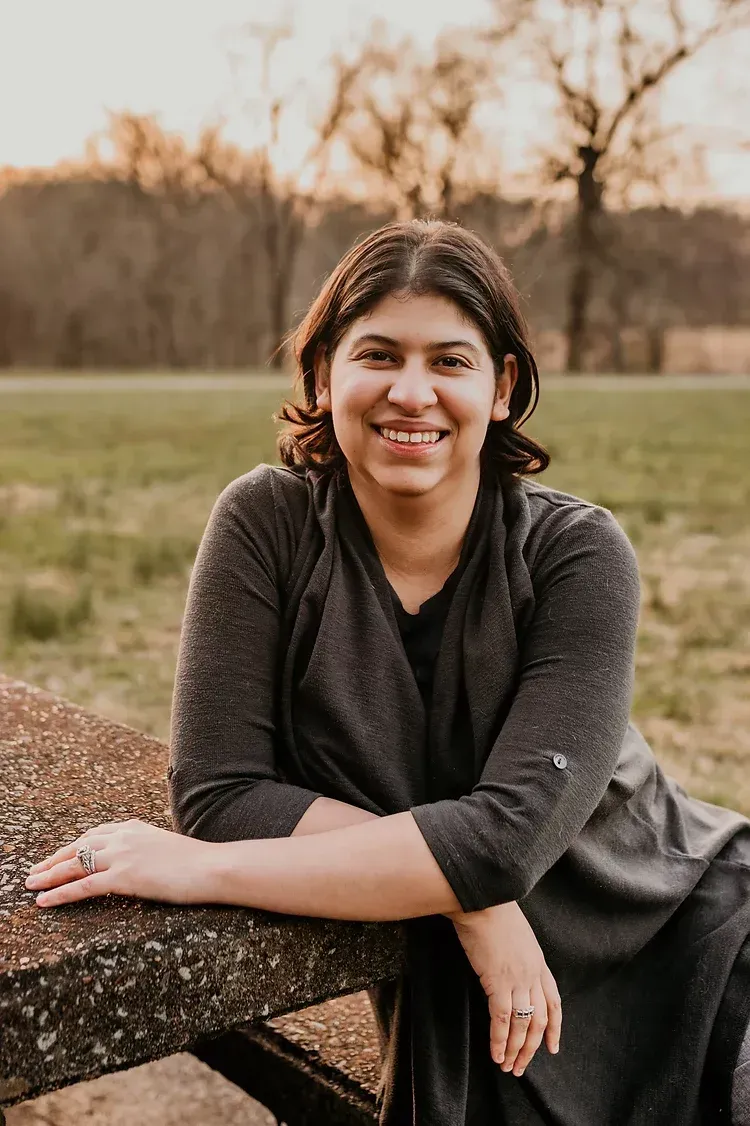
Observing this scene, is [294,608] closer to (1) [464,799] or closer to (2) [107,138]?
(1) [464,799]

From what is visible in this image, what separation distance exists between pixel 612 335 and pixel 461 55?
8.59 meters

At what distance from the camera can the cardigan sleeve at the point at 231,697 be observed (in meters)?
1.95

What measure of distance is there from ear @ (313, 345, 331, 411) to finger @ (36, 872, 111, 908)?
99cm

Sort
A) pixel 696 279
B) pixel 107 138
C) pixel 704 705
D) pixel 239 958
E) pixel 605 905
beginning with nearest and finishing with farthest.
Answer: pixel 239 958 < pixel 605 905 < pixel 704 705 < pixel 696 279 < pixel 107 138

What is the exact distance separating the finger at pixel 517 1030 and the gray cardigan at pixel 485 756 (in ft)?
0.25

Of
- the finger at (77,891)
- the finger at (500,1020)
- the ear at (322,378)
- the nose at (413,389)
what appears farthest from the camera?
the ear at (322,378)

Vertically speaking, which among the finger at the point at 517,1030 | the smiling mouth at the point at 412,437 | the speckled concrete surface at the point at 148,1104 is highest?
the smiling mouth at the point at 412,437

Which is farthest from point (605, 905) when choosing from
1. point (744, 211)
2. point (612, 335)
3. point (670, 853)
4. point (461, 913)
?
point (612, 335)

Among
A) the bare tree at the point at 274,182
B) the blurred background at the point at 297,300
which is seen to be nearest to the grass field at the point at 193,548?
the blurred background at the point at 297,300

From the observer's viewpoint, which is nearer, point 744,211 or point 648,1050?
point 648,1050

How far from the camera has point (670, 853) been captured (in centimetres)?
224

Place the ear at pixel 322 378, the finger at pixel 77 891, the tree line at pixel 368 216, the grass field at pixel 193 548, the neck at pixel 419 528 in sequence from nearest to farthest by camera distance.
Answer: the finger at pixel 77 891
the neck at pixel 419 528
the ear at pixel 322 378
the grass field at pixel 193 548
the tree line at pixel 368 216

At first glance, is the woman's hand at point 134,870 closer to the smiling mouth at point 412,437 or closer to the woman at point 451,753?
the woman at point 451,753

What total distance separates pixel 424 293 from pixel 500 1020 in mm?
1183
